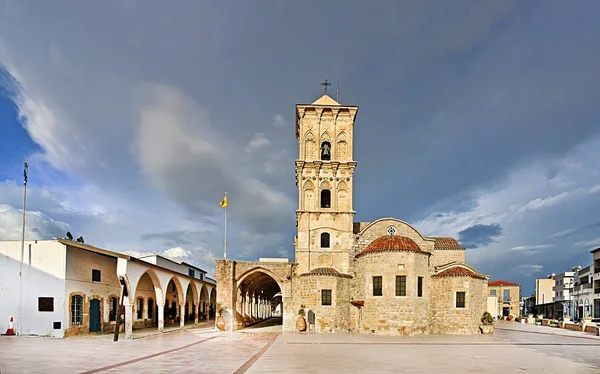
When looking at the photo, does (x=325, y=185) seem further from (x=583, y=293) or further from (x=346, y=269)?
(x=583, y=293)

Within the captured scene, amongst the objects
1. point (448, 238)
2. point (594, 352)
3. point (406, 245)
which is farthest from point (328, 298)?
point (594, 352)

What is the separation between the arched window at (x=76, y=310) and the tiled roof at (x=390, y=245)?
20.1 m

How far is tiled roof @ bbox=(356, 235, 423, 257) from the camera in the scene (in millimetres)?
34531

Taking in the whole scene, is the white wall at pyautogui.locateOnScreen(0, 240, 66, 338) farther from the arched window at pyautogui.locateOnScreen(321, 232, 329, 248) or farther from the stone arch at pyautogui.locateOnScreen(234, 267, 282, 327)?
the arched window at pyautogui.locateOnScreen(321, 232, 329, 248)

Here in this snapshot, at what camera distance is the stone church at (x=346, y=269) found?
34.3m

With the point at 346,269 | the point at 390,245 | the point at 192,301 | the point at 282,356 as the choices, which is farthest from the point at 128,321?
the point at 192,301

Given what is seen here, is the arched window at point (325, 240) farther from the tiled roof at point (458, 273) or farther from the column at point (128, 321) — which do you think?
the column at point (128, 321)

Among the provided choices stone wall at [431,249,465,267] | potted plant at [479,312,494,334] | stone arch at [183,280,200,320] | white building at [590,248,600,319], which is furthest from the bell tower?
white building at [590,248,600,319]

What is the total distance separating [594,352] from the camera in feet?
75.9

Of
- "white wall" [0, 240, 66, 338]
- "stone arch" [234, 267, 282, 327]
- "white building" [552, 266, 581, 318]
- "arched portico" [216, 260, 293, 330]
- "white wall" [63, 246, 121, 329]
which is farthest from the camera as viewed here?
"white building" [552, 266, 581, 318]

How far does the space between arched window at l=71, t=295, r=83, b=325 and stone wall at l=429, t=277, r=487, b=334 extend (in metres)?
24.7

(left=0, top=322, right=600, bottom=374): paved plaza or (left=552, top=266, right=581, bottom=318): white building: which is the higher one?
(left=0, top=322, right=600, bottom=374): paved plaza

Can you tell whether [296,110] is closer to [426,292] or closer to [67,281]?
[426,292]

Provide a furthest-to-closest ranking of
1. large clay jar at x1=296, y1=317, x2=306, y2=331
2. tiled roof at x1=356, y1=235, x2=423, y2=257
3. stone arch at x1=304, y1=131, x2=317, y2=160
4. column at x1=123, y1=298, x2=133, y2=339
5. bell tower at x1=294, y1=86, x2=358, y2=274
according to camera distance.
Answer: stone arch at x1=304, y1=131, x2=317, y2=160 < bell tower at x1=294, y1=86, x2=358, y2=274 < large clay jar at x1=296, y1=317, x2=306, y2=331 < tiled roof at x1=356, y1=235, x2=423, y2=257 < column at x1=123, y1=298, x2=133, y2=339
